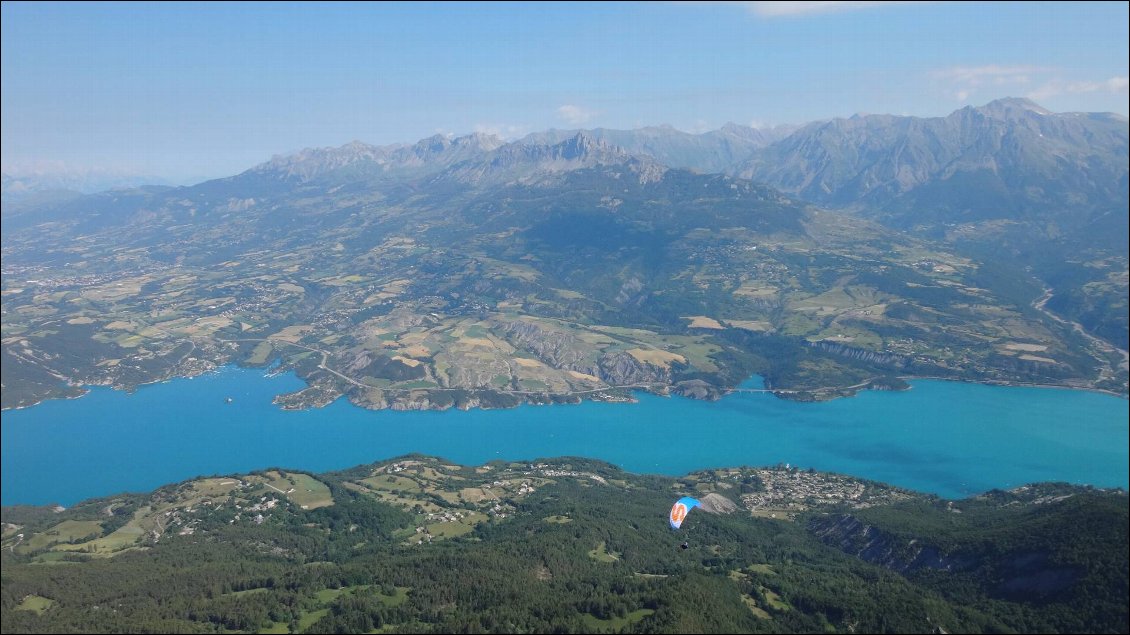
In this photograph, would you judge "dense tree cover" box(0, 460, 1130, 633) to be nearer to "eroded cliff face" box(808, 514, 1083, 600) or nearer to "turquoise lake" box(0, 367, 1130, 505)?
"eroded cliff face" box(808, 514, 1083, 600)

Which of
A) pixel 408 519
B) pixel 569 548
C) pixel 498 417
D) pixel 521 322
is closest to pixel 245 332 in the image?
pixel 521 322

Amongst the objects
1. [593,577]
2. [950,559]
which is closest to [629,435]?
[593,577]

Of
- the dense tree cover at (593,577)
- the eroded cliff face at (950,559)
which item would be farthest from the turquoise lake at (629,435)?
the eroded cliff face at (950,559)

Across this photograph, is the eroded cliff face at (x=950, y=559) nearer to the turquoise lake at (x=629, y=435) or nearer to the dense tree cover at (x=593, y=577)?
the dense tree cover at (x=593, y=577)

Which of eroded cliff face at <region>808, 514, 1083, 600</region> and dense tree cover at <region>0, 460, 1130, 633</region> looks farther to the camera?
eroded cliff face at <region>808, 514, 1083, 600</region>

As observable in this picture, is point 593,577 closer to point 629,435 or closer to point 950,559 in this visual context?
point 950,559

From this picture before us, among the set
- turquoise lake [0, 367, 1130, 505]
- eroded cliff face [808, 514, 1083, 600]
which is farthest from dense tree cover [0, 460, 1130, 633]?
turquoise lake [0, 367, 1130, 505]
